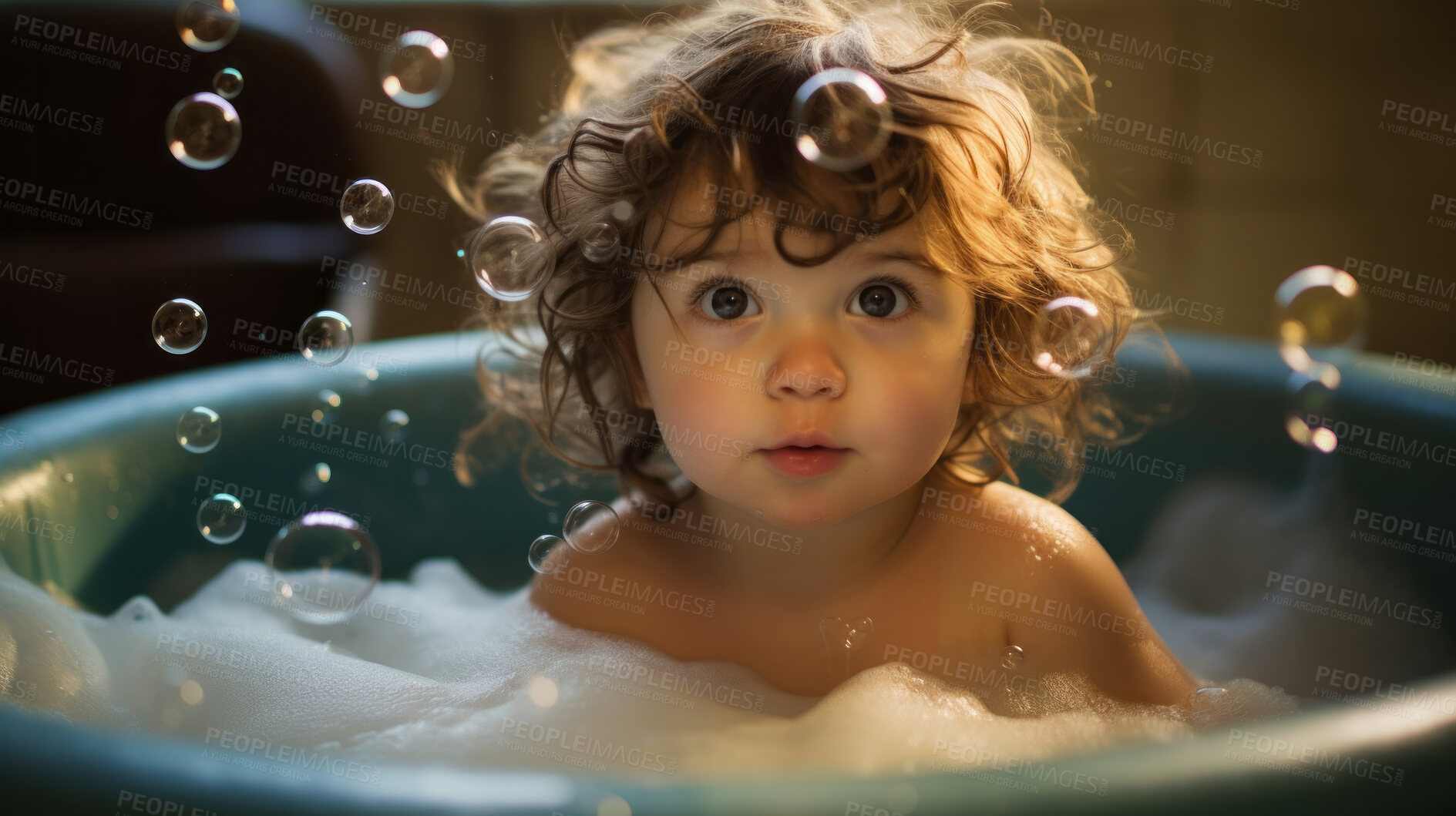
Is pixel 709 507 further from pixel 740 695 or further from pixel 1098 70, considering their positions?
pixel 1098 70

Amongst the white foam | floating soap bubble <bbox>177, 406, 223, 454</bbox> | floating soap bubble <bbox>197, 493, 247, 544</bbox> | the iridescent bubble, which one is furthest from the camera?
floating soap bubble <bbox>177, 406, 223, 454</bbox>

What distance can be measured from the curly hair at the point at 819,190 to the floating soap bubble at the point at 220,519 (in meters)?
0.34

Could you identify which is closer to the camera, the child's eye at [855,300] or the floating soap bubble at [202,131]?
the child's eye at [855,300]

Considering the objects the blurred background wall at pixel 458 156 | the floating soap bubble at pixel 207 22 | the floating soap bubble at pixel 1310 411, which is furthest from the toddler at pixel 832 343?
the blurred background wall at pixel 458 156

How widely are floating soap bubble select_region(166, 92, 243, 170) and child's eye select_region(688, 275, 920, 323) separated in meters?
Result: 0.58

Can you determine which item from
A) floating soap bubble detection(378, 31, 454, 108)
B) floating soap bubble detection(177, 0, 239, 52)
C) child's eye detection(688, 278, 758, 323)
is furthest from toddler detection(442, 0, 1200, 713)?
floating soap bubble detection(177, 0, 239, 52)

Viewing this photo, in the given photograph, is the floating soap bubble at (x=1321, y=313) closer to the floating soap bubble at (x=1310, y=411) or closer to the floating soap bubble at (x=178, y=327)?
the floating soap bubble at (x=1310, y=411)

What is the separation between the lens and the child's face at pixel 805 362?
0.92 meters

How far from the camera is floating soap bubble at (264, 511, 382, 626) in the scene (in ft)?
3.79

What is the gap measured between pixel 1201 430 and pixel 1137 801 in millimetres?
1079

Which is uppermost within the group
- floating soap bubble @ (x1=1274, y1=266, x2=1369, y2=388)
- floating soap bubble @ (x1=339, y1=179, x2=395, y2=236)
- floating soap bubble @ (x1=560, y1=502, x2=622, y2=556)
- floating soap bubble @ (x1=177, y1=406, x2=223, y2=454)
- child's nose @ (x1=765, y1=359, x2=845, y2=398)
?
floating soap bubble @ (x1=1274, y1=266, x2=1369, y2=388)

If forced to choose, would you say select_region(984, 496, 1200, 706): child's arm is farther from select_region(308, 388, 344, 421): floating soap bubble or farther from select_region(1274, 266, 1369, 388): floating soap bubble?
select_region(308, 388, 344, 421): floating soap bubble

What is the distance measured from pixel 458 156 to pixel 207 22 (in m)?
1.51

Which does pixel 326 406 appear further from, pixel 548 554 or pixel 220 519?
pixel 548 554
